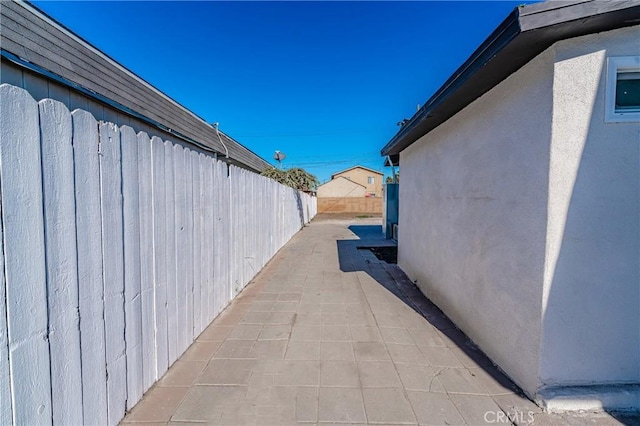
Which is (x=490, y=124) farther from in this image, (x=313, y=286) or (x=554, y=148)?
(x=313, y=286)

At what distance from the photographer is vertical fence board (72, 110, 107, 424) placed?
1509 mm

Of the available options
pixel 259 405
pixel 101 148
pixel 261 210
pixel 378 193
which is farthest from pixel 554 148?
pixel 378 193

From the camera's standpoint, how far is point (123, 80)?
4.92 meters

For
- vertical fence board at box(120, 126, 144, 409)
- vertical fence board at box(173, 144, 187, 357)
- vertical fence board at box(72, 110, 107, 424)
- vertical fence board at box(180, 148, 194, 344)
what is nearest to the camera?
vertical fence board at box(72, 110, 107, 424)

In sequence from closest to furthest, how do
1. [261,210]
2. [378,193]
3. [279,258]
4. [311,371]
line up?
1. [311,371]
2. [261,210]
3. [279,258]
4. [378,193]

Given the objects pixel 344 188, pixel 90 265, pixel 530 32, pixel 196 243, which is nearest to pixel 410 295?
pixel 196 243

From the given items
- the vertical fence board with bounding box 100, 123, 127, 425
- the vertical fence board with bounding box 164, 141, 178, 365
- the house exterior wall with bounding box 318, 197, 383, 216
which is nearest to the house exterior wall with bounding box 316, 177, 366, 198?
the house exterior wall with bounding box 318, 197, 383, 216

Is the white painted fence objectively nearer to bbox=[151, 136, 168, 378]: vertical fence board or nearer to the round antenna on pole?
bbox=[151, 136, 168, 378]: vertical fence board

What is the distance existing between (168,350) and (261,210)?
3.75m

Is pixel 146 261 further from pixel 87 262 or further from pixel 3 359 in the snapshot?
pixel 3 359

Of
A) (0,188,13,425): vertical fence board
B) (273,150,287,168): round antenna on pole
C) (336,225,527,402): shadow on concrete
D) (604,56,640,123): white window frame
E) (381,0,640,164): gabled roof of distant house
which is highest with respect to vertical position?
(273,150,287,168): round antenna on pole

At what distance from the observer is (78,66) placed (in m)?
3.94

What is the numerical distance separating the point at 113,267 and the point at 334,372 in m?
1.89

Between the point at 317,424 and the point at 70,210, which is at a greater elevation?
the point at 70,210
